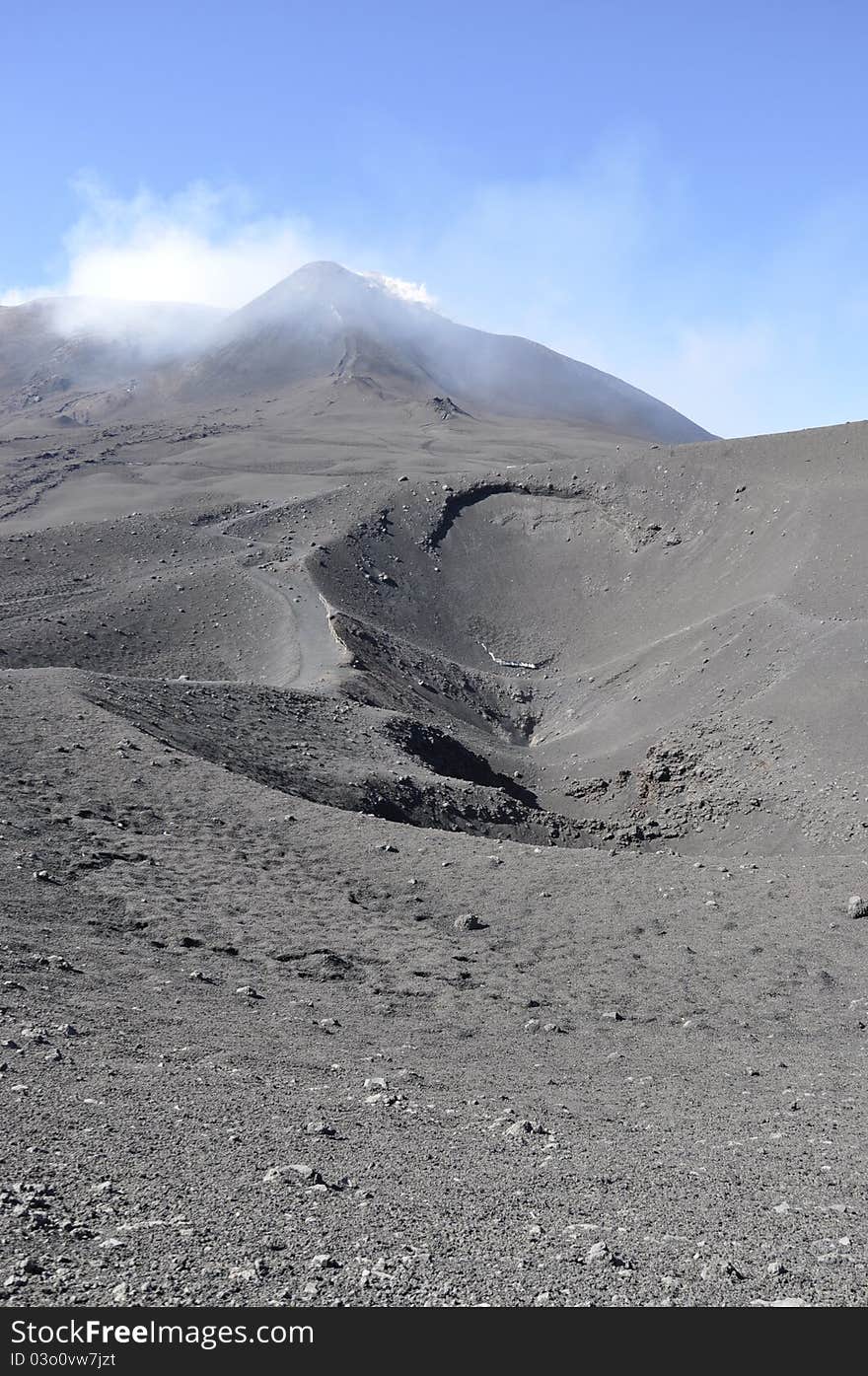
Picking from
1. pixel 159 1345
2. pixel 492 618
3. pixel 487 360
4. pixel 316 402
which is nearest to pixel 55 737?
pixel 159 1345

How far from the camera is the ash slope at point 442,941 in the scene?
14.4 feet

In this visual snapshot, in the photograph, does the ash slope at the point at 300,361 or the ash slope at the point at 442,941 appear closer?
the ash slope at the point at 442,941

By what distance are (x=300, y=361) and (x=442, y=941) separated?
86.1 meters

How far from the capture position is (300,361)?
296 ft

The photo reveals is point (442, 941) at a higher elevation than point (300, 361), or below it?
below

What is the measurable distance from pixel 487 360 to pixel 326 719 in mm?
91018

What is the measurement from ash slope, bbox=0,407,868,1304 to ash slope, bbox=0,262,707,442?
5360 cm

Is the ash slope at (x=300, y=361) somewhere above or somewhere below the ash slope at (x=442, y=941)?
above

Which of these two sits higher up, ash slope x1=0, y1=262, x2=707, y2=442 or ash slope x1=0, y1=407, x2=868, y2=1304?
ash slope x1=0, y1=262, x2=707, y2=442

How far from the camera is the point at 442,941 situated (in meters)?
9.92

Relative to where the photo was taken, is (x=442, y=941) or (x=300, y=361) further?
(x=300, y=361)

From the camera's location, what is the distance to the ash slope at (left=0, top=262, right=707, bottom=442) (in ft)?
277

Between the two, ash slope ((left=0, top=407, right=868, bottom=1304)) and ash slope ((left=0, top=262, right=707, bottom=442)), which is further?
ash slope ((left=0, top=262, right=707, bottom=442))

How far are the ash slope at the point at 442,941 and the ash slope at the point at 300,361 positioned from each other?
5360cm
